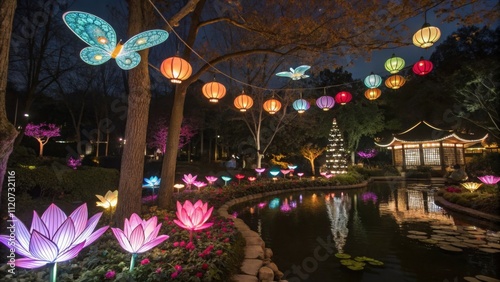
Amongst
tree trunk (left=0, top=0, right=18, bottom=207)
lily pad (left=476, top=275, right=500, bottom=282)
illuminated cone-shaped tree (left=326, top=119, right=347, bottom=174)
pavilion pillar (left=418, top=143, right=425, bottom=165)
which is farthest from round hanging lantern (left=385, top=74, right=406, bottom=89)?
pavilion pillar (left=418, top=143, right=425, bottom=165)

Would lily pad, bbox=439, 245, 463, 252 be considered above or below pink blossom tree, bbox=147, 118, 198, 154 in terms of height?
below

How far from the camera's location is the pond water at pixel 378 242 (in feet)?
12.3

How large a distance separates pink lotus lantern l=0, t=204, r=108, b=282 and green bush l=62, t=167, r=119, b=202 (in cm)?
751

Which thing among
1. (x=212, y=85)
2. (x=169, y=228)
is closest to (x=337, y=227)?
(x=169, y=228)

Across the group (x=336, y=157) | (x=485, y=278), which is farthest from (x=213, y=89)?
(x=336, y=157)

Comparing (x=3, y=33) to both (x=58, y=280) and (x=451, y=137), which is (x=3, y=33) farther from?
(x=451, y=137)

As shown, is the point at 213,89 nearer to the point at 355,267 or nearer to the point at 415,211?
the point at 355,267

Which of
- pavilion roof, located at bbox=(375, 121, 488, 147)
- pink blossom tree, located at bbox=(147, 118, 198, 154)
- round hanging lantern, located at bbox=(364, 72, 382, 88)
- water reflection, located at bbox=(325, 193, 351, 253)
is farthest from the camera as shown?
pink blossom tree, located at bbox=(147, 118, 198, 154)

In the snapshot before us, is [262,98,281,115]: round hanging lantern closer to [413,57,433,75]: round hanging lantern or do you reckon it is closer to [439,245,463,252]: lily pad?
[413,57,433,75]: round hanging lantern

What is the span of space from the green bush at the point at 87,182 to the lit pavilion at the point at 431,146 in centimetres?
2377

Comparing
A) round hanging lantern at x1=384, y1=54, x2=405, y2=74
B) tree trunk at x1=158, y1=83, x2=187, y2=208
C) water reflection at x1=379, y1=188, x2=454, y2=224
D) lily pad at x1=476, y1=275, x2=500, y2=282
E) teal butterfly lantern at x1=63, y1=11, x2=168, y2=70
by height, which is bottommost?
lily pad at x1=476, y1=275, x2=500, y2=282

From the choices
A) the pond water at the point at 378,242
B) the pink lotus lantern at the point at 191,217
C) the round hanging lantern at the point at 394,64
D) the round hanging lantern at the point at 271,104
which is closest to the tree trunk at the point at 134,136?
the pink lotus lantern at the point at 191,217

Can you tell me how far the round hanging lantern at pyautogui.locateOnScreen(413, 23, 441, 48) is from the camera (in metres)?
5.98

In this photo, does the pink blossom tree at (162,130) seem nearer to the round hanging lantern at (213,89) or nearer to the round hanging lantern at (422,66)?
the round hanging lantern at (213,89)
